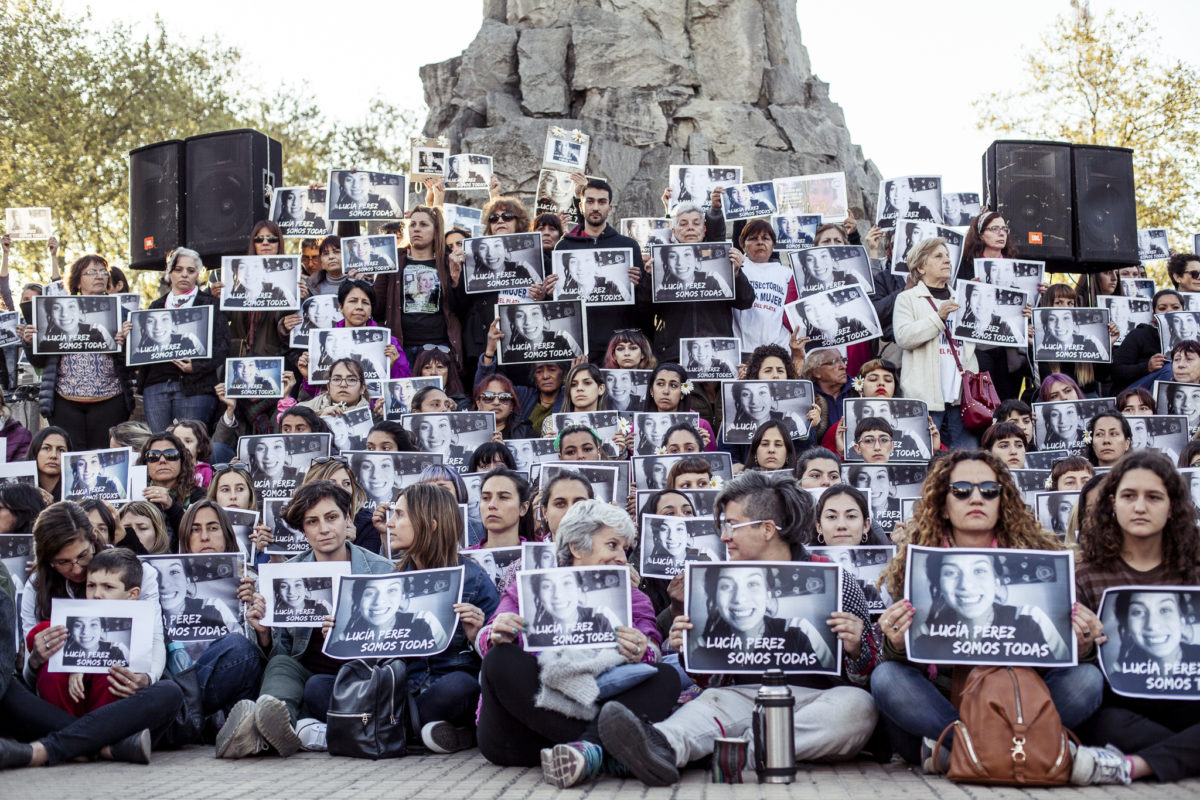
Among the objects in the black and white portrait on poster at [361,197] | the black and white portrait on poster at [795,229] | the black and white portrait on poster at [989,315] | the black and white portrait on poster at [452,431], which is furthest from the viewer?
the black and white portrait on poster at [795,229]

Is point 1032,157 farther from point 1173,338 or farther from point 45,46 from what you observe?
point 45,46

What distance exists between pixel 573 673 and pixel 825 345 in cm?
558

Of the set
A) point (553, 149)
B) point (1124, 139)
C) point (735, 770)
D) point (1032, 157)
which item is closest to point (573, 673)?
point (735, 770)

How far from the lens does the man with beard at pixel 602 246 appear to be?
11414mm

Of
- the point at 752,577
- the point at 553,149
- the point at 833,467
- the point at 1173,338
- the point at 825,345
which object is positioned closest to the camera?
the point at 752,577

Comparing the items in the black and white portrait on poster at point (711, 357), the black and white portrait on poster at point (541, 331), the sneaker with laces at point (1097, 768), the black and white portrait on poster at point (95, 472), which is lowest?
the sneaker with laces at point (1097, 768)

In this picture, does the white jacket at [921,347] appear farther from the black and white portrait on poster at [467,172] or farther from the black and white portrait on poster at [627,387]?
the black and white portrait on poster at [467,172]

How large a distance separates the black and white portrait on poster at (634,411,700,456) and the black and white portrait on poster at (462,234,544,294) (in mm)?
2211

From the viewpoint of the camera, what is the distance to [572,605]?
5.64 m

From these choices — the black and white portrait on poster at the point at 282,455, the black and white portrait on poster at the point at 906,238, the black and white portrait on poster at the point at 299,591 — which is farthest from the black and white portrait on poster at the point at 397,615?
the black and white portrait on poster at the point at 906,238

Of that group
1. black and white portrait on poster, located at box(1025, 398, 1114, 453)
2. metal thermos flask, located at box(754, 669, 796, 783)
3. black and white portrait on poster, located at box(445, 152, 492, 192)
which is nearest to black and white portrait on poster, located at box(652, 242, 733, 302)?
black and white portrait on poster, located at box(1025, 398, 1114, 453)

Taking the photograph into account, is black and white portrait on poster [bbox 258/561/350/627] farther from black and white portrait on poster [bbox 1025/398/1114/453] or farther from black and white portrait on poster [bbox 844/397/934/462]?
black and white portrait on poster [bbox 1025/398/1114/453]

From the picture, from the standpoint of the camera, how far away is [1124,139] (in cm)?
2836

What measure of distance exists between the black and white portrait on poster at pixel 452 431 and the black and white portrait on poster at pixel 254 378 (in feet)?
5.21
